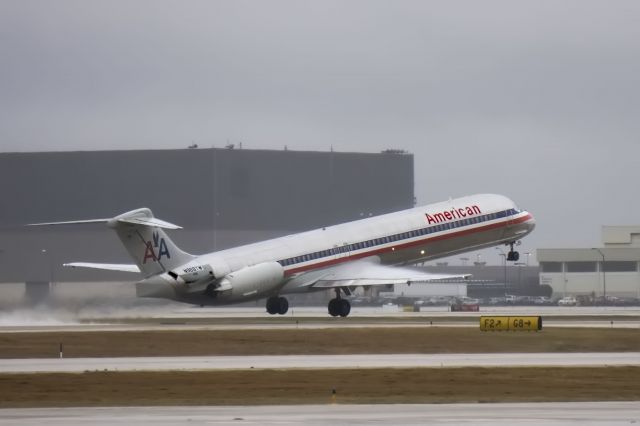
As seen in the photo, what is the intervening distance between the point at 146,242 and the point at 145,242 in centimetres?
5

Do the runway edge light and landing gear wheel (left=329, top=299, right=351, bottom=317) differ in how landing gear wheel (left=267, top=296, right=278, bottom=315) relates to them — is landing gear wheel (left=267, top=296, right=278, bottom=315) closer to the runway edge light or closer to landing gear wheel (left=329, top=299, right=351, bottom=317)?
landing gear wheel (left=329, top=299, right=351, bottom=317)

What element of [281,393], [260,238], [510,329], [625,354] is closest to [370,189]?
[260,238]

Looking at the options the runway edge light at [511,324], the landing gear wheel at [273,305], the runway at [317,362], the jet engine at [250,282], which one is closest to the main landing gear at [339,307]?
the landing gear wheel at [273,305]

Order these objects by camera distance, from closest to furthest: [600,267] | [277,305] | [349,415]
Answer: [349,415]
[277,305]
[600,267]

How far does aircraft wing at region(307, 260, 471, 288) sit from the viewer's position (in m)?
84.4

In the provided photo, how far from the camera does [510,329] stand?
6812cm

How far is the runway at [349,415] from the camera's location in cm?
3131

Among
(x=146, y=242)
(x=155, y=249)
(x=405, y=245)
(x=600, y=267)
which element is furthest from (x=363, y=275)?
(x=600, y=267)

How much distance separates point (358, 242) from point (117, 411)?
53.3 meters

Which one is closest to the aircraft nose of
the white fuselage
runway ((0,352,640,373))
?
the white fuselage

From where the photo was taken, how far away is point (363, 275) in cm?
8594

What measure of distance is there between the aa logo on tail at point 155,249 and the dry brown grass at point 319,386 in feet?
101

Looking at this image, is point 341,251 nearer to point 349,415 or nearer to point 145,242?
point 145,242

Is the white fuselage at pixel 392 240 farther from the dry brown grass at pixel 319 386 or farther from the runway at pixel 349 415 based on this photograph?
the runway at pixel 349 415
